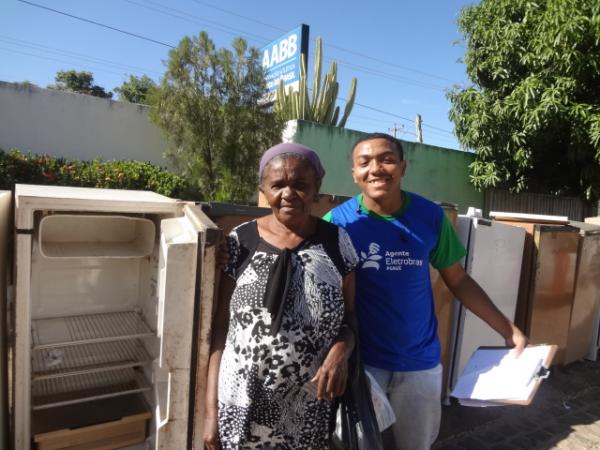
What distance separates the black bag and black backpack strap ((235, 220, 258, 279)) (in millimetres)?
530

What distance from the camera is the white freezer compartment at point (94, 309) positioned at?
230 centimetres

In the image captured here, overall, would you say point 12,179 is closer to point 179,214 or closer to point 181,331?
point 179,214

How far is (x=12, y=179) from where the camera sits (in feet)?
24.8

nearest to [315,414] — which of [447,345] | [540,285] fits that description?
[447,345]

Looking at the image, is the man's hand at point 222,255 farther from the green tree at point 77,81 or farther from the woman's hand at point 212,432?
the green tree at point 77,81

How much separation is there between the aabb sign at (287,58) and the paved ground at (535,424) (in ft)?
27.7

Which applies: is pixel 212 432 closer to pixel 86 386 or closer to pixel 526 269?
pixel 86 386

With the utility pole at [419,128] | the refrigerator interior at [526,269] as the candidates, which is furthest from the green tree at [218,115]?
the utility pole at [419,128]

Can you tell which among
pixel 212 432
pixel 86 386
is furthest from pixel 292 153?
pixel 86 386

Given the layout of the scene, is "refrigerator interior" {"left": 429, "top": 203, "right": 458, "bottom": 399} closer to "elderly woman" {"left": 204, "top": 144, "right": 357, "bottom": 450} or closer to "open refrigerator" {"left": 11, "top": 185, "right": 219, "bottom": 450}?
"elderly woman" {"left": 204, "top": 144, "right": 357, "bottom": 450}

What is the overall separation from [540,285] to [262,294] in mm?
3735

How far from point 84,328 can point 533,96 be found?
914 centimetres

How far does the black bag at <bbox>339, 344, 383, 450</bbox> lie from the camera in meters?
1.65

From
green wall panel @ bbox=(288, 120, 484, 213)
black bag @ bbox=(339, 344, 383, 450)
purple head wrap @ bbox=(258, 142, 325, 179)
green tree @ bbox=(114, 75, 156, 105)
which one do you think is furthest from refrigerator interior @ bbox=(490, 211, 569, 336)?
green tree @ bbox=(114, 75, 156, 105)
